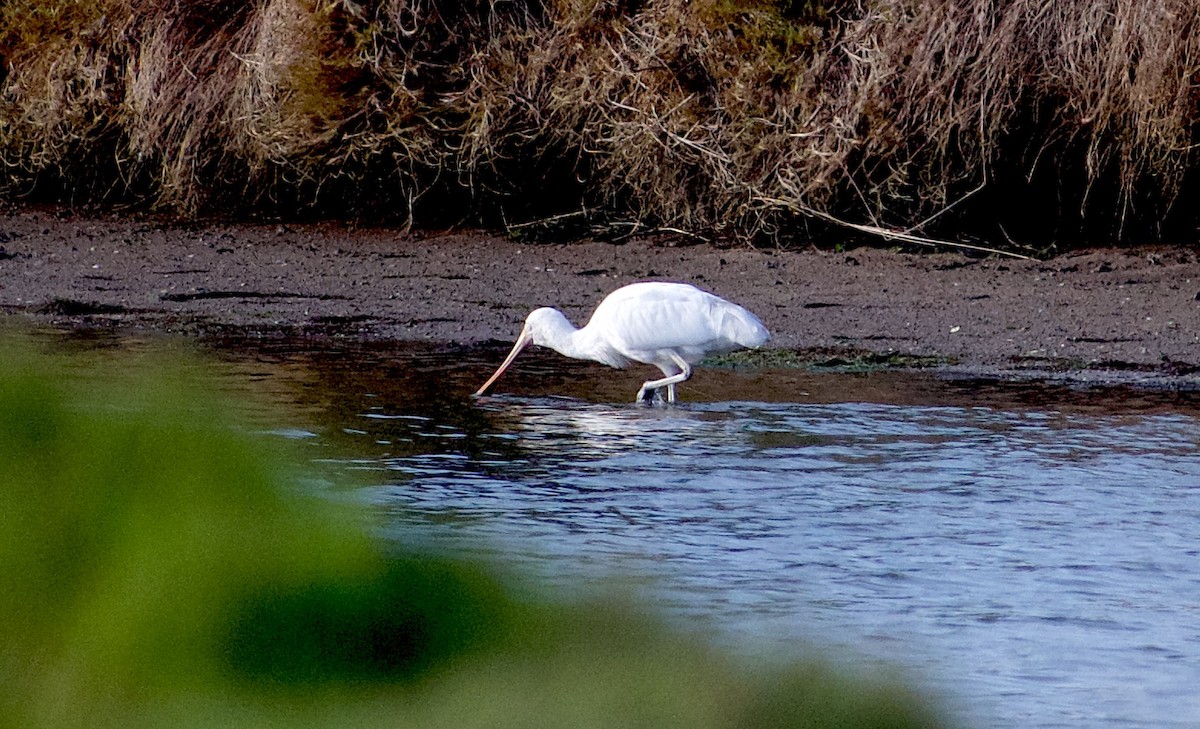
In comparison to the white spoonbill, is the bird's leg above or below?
below

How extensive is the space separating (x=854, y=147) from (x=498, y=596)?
31.8ft

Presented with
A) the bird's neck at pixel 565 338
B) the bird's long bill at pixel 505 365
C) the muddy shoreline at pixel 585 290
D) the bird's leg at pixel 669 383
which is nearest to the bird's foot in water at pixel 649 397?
the bird's leg at pixel 669 383

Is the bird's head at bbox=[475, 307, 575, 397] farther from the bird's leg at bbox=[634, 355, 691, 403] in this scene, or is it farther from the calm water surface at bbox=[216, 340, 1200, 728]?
the bird's leg at bbox=[634, 355, 691, 403]

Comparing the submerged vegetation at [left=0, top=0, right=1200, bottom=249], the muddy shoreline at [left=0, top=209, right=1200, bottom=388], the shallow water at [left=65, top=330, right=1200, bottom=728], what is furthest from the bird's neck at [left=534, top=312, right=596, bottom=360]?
the submerged vegetation at [left=0, top=0, right=1200, bottom=249]

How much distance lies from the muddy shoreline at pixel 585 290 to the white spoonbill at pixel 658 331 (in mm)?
965

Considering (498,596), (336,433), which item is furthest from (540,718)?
(336,433)

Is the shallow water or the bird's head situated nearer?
the shallow water

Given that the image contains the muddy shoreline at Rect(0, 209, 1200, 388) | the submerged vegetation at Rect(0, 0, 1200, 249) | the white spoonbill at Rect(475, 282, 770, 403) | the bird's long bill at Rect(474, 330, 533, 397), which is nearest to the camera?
the white spoonbill at Rect(475, 282, 770, 403)

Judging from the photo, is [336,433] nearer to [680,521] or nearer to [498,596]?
[680,521]

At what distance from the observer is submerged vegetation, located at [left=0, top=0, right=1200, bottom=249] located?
33.3 feet

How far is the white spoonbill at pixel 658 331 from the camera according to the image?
7.93 meters

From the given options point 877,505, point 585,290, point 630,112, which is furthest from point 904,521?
point 630,112

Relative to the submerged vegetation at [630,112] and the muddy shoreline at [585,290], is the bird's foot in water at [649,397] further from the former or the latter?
the submerged vegetation at [630,112]

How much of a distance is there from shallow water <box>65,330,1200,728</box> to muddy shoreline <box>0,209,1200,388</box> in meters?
0.62
